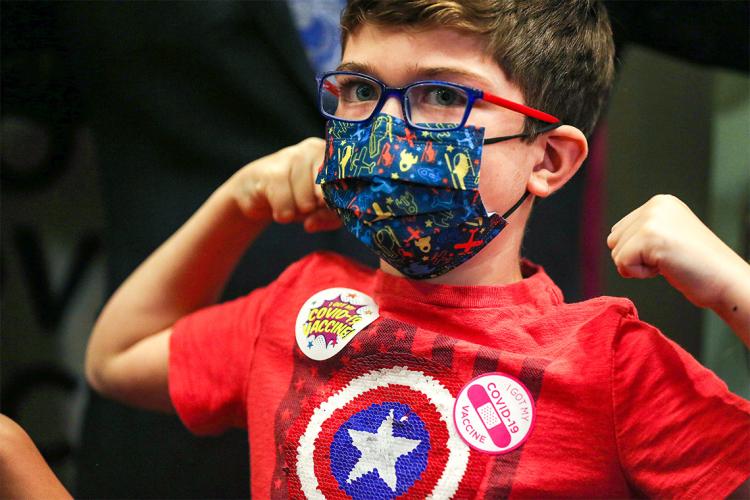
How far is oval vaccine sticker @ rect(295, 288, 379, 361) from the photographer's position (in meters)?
1.08

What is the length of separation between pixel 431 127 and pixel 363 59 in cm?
12

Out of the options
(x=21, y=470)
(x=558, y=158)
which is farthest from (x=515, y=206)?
(x=21, y=470)

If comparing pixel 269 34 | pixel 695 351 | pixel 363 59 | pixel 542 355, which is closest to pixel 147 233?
pixel 269 34

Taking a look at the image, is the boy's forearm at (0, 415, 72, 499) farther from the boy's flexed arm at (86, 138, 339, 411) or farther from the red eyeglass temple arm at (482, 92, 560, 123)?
the red eyeglass temple arm at (482, 92, 560, 123)

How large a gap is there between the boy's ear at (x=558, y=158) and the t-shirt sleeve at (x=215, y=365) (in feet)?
1.36

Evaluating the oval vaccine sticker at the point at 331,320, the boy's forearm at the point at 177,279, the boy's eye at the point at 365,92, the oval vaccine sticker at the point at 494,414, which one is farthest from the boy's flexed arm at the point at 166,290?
the oval vaccine sticker at the point at 494,414

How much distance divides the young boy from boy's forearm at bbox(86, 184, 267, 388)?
0.22m

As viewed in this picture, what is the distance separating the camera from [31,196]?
1.62 meters

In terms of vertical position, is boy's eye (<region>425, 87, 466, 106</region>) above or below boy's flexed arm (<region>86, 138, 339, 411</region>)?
above

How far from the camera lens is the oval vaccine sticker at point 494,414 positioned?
0.97 m

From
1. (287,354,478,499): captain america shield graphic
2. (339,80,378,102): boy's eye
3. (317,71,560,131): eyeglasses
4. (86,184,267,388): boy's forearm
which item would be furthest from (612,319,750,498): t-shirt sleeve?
(86,184,267,388): boy's forearm

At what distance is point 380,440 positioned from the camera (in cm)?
102

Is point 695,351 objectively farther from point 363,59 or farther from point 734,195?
point 363,59

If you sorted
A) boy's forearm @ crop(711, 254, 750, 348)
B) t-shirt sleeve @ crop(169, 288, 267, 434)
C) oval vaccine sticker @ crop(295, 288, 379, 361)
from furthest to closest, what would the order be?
t-shirt sleeve @ crop(169, 288, 267, 434), oval vaccine sticker @ crop(295, 288, 379, 361), boy's forearm @ crop(711, 254, 750, 348)
